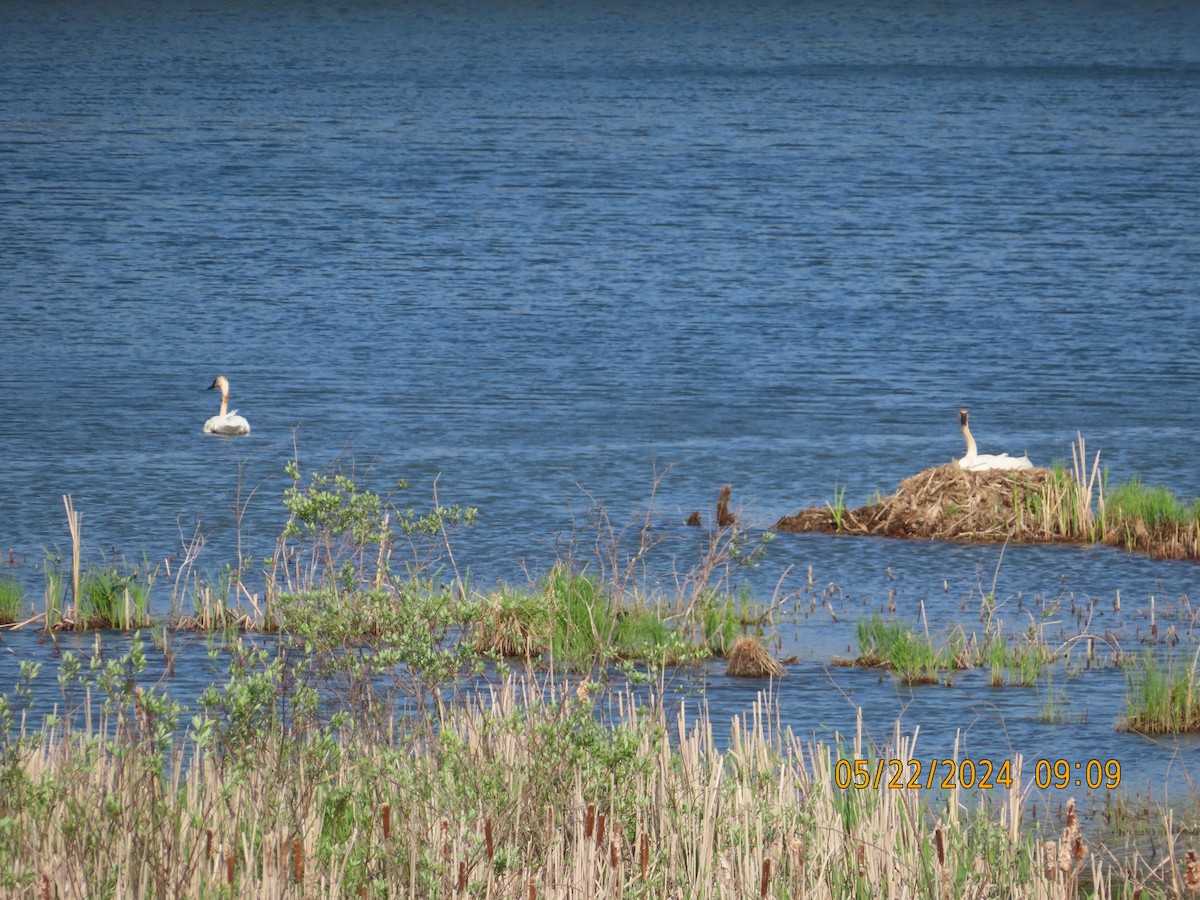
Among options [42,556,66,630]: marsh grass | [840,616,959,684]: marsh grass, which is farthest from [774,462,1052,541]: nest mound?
[42,556,66,630]: marsh grass

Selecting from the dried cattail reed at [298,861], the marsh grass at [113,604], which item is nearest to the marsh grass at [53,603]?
the marsh grass at [113,604]

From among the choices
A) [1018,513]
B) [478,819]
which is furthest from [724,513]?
[478,819]

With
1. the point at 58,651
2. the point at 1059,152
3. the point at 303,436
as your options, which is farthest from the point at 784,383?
the point at 1059,152

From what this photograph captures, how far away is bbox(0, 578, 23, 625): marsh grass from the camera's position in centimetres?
1503

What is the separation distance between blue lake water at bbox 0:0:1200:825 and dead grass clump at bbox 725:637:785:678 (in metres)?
0.18

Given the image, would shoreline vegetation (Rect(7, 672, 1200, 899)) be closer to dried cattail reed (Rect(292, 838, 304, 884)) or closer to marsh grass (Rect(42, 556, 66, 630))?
dried cattail reed (Rect(292, 838, 304, 884))

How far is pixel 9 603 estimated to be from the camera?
49.7ft

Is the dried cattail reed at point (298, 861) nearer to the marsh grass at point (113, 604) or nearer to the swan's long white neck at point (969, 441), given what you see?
the marsh grass at point (113, 604)

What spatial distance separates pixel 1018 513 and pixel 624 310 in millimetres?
24091

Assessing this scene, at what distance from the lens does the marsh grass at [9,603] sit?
1503 centimetres

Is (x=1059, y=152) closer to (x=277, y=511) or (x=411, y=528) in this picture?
(x=277, y=511)

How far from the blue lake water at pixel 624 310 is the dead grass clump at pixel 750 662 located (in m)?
0.18
